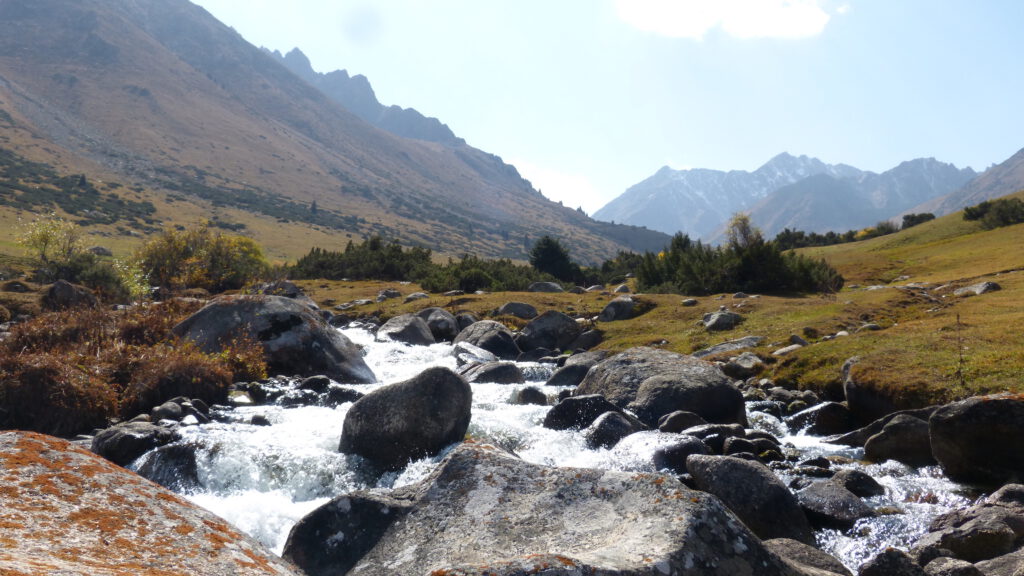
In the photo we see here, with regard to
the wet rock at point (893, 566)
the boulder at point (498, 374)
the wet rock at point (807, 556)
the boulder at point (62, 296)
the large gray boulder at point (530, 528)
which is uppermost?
the boulder at point (62, 296)

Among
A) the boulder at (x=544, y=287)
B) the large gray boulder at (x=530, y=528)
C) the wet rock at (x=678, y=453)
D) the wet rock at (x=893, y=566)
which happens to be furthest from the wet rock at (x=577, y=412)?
the boulder at (x=544, y=287)

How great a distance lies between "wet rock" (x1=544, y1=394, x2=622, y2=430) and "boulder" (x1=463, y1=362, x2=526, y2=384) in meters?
6.03

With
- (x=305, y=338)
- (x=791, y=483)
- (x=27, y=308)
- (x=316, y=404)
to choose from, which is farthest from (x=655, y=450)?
(x=27, y=308)

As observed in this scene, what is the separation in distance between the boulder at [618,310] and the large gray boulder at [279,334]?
1668 cm

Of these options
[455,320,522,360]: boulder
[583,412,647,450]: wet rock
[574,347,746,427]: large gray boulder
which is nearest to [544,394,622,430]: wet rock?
[583,412,647,450]: wet rock

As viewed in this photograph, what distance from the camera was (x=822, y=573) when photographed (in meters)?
6.08

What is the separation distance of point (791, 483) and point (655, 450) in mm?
2911

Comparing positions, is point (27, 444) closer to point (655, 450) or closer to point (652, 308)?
point (655, 450)

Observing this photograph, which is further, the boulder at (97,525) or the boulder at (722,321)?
the boulder at (722,321)

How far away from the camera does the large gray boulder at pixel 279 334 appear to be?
23594 mm

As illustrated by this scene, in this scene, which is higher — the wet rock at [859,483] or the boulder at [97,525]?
the boulder at [97,525]

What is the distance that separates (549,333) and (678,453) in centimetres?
1964

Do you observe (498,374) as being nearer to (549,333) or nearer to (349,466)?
(549,333)

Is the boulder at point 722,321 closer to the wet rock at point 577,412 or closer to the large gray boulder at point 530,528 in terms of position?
the wet rock at point 577,412
